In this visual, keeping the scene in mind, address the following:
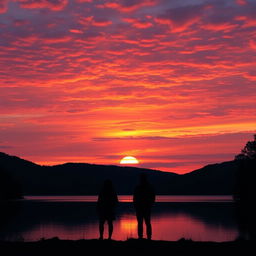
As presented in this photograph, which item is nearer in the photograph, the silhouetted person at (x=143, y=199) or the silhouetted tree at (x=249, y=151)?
the silhouetted person at (x=143, y=199)

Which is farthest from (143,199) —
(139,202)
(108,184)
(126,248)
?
(126,248)

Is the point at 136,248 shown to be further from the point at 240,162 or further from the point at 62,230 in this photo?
the point at 240,162

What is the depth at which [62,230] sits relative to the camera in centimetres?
4769

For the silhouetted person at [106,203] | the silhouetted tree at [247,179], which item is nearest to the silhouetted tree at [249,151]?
the silhouetted tree at [247,179]

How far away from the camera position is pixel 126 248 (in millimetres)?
17281

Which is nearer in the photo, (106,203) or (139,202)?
(139,202)

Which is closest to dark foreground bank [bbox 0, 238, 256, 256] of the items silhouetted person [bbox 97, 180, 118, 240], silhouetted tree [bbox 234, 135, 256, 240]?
silhouetted person [bbox 97, 180, 118, 240]

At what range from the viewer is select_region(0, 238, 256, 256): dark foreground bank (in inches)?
657

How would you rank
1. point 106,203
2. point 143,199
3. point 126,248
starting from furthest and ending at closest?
point 106,203 < point 143,199 < point 126,248

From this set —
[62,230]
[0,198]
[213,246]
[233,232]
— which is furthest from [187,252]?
[0,198]

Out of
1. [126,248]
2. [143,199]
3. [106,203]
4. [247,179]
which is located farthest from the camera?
[247,179]

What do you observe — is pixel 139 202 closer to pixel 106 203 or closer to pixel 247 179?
pixel 106 203

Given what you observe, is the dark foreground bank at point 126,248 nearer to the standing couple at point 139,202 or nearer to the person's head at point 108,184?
the standing couple at point 139,202

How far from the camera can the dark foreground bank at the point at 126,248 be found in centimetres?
1669
